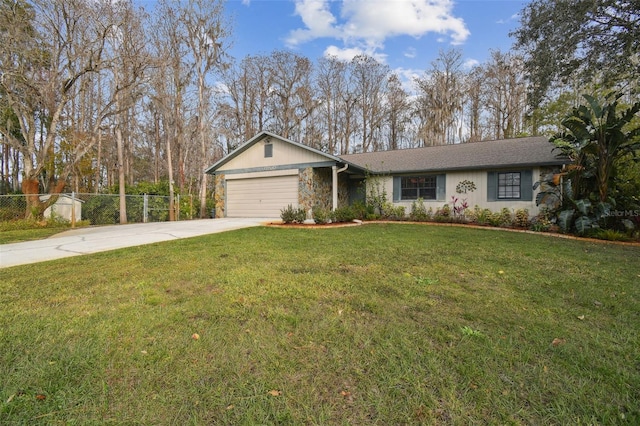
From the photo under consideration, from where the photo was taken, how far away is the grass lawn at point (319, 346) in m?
1.59

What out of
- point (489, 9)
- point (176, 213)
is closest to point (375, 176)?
point (489, 9)

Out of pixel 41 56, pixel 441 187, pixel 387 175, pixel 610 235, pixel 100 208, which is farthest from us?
pixel 387 175

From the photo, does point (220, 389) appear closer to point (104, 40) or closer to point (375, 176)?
point (375, 176)

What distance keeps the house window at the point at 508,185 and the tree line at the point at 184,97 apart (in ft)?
8.18

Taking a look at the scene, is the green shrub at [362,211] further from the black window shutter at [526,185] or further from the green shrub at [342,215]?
the black window shutter at [526,185]

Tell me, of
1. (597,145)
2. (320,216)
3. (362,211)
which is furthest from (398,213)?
(597,145)

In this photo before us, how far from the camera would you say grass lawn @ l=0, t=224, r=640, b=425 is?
5.22ft

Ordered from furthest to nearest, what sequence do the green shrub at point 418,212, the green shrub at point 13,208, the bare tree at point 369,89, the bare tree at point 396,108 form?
1. the bare tree at point 396,108
2. the bare tree at point 369,89
3. the green shrub at point 418,212
4. the green shrub at point 13,208

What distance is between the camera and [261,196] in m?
14.2

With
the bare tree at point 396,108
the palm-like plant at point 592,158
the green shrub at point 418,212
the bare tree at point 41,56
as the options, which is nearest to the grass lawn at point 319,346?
the palm-like plant at point 592,158

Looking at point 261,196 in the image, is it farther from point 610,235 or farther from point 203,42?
point 610,235

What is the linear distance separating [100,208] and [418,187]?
14.3m

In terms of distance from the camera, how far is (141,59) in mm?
12062

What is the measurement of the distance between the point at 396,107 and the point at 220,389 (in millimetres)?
26813
